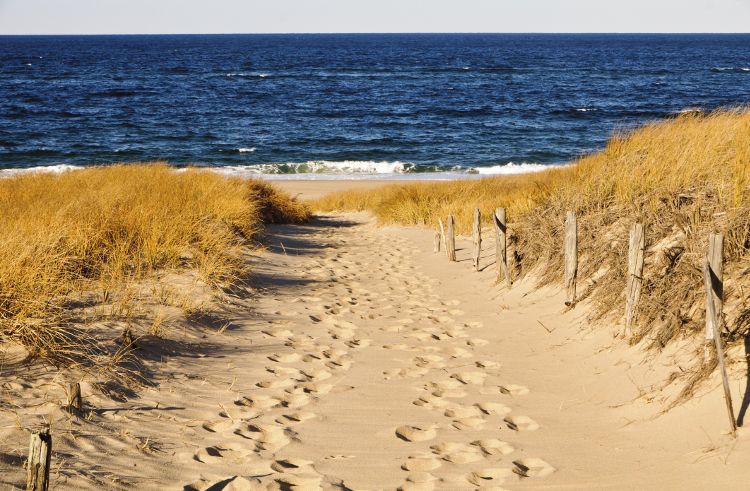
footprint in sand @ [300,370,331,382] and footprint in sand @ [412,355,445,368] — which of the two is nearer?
footprint in sand @ [300,370,331,382]

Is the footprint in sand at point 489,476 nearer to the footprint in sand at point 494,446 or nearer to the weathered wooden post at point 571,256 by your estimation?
the footprint in sand at point 494,446

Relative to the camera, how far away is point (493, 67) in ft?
219

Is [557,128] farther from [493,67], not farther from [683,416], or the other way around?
[493,67]

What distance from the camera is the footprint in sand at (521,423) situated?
3603 millimetres

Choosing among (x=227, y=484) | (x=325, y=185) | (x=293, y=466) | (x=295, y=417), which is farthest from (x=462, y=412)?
(x=325, y=185)

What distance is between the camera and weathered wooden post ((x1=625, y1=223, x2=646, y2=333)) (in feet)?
14.6

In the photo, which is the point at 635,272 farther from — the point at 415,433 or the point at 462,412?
the point at 415,433

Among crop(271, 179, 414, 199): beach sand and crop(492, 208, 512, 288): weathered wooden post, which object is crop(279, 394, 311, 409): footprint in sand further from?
crop(271, 179, 414, 199): beach sand

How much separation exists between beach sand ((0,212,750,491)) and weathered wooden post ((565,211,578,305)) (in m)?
0.24

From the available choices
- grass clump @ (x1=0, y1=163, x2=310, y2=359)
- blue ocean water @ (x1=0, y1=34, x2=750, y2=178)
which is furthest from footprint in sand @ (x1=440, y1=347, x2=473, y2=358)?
blue ocean water @ (x1=0, y1=34, x2=750, y2=178)

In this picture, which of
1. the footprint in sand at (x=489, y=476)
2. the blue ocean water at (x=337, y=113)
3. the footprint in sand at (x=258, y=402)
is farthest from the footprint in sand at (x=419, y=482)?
the blue ocean water at (x=337, y=113)

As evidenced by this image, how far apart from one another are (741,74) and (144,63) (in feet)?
237

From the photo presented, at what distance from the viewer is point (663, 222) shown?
5.30m

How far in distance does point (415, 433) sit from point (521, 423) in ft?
2.54
